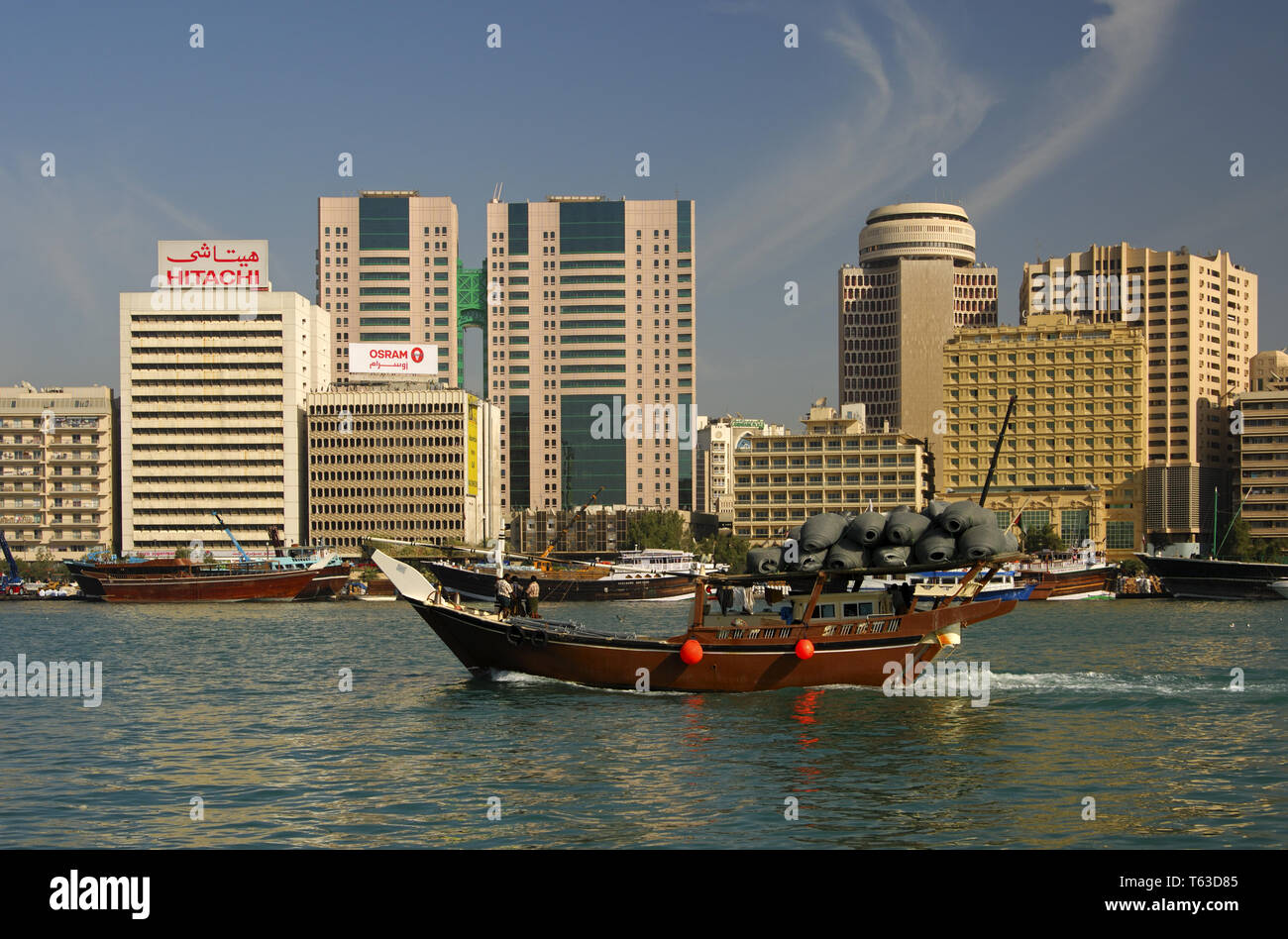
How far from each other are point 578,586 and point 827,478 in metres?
76.6

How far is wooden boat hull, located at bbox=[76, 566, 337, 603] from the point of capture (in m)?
126

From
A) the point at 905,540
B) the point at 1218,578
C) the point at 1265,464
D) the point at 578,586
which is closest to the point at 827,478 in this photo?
the point at 1265,464

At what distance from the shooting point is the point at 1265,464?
194 m

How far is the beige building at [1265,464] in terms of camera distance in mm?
190750

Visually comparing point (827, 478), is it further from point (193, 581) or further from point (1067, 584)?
point (193, 581)

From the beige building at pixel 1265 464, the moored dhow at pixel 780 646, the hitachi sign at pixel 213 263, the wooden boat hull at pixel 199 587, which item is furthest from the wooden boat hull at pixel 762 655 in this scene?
the beige building at pixel 1265 464

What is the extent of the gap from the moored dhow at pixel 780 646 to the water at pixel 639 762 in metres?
0.83

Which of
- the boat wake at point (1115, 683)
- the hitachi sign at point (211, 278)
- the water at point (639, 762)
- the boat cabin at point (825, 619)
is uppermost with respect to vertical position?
the hitachi sign at point (211, 278)

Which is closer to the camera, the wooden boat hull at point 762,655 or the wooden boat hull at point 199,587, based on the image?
the wooden boat hull at point 762,655

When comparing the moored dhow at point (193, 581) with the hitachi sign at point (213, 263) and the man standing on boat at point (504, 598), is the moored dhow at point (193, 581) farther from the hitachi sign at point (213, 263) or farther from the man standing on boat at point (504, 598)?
the man standing on boat at point (504, 598)

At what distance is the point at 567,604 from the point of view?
411 ft

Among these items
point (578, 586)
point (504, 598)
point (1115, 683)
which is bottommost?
point (578, 586)
